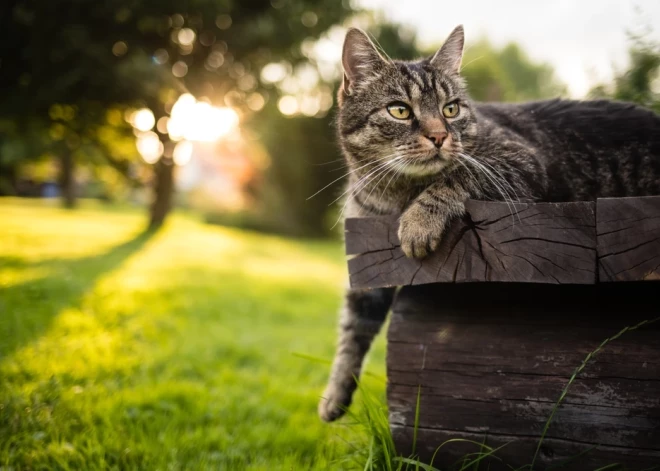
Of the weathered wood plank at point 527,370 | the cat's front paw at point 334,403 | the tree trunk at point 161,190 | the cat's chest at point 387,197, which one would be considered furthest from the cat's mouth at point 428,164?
Result: the tree trunk at point 161,190

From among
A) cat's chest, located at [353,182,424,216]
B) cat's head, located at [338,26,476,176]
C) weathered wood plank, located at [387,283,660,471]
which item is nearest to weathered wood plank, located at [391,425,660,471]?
weathered wood plank, located at [387,283,660,471]

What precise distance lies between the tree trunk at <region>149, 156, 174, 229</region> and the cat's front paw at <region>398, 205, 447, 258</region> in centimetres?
1068

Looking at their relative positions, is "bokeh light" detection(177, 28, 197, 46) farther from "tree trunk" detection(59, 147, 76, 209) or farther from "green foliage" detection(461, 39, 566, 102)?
"tree trunk" detection(59, 147, 76, 209)

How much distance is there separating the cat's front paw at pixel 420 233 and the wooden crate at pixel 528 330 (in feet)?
0.13

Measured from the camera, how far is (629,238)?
1.19 meters

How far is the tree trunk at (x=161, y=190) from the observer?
11.2 metres

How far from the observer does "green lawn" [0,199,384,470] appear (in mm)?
1942

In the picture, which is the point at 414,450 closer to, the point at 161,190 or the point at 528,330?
the point at 528,330

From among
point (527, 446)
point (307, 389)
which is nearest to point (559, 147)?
point (527, 446)

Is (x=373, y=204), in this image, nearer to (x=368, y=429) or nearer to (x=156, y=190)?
(x=368, y=429)

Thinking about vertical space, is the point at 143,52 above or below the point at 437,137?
above

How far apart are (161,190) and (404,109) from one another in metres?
10.7

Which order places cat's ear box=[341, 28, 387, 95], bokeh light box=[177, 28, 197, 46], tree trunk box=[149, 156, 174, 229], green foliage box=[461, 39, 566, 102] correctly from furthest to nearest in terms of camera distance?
tree trunk box=[149, 156, 174, 229]
bokeh light box=[177, 28, 197, 46]
green foliage box=[461, 39, 566, 102]
cat's ear box=[341, 28, 387, 95]

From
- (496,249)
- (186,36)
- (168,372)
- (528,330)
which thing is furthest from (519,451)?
(186,36)
